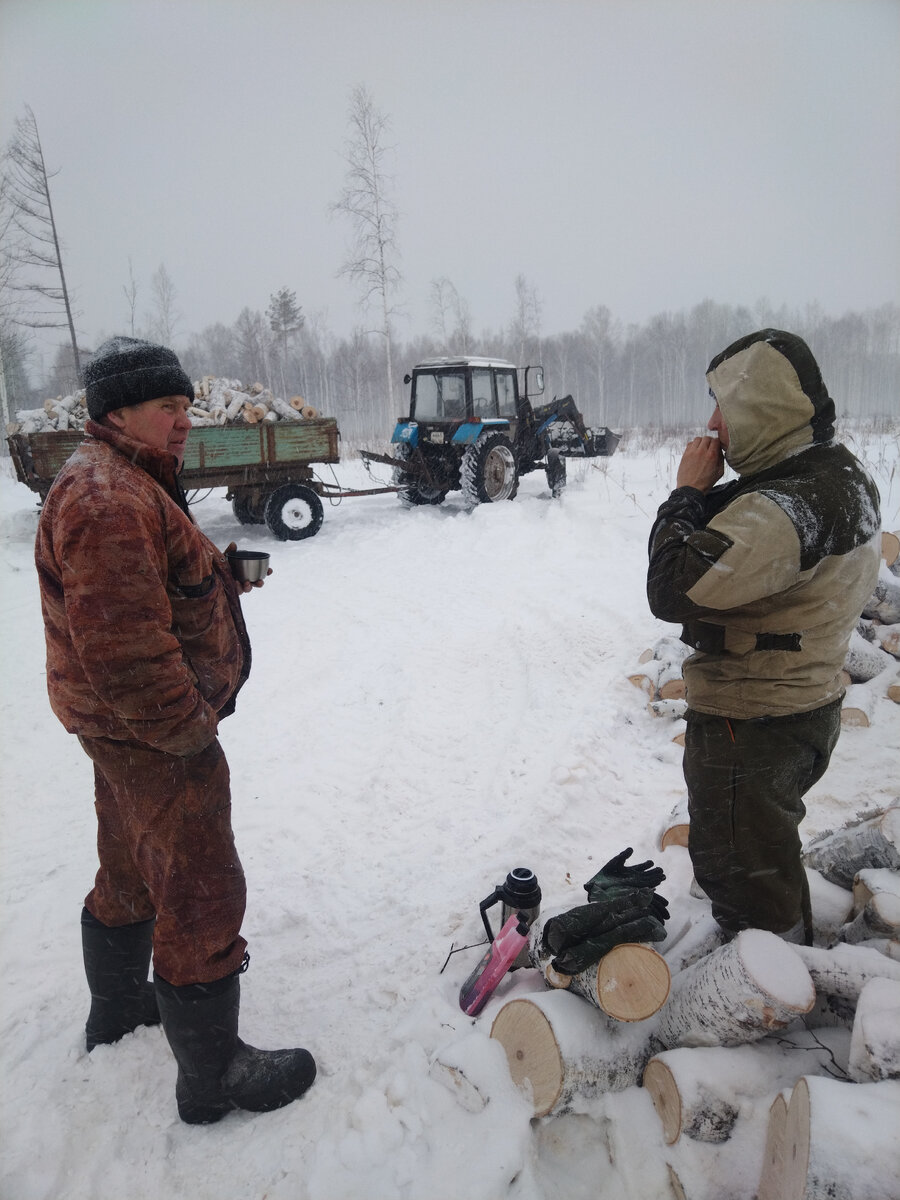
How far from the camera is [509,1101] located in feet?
5.22

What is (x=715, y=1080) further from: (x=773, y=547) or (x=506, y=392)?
(x=506, y=392)

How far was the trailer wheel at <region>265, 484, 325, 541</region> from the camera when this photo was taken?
28.0 feet

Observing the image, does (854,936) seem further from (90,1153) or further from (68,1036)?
(68,1036)

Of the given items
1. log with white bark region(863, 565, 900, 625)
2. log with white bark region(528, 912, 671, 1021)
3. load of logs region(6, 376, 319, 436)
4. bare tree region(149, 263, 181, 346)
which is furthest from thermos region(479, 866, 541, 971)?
bare tree region(149, 263, 181, 346)

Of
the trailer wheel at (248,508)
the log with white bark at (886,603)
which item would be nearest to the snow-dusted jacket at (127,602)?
the log with white bark at (886,603)

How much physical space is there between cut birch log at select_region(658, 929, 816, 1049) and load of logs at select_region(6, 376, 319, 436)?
9.01 metres

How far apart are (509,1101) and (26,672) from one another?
15.8ft

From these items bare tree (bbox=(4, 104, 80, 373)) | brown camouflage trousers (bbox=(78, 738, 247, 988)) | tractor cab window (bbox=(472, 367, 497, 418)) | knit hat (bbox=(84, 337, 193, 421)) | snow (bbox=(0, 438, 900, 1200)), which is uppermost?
bare tree (bbox=(4, 104, 80, 373))

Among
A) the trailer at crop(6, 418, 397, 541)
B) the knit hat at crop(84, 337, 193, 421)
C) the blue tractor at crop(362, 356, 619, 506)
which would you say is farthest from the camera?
the blue tractor at crop(362, 356, 619, 506)

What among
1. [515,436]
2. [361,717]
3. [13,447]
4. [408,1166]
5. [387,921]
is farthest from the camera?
[515,436]

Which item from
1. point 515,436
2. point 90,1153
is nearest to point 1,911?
Result: point 90,1153

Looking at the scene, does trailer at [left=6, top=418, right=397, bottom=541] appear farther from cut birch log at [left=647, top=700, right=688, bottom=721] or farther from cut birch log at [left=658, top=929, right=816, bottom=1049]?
cut birch log at [left=658, top=929, right=816, bottom=1049]

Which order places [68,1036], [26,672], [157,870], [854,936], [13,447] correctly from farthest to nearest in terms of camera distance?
1. [13,447]
2. [26,672]
3. [68,1036]
4. [854,936]
5. [157,870]

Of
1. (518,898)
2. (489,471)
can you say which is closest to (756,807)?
(518,898)
